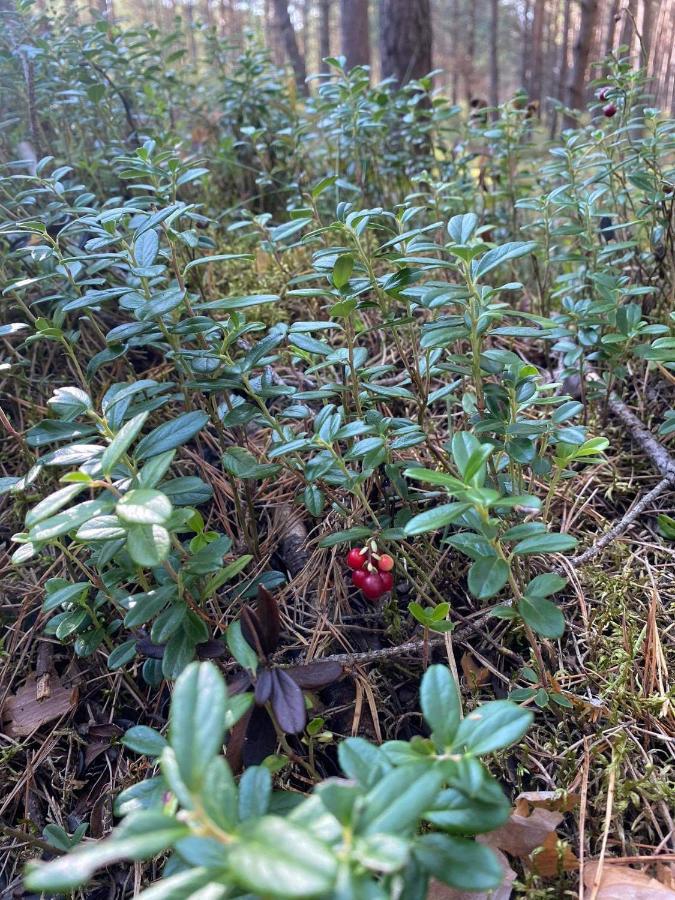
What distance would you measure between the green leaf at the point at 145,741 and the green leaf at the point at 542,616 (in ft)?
2.63

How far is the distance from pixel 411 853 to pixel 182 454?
159cm

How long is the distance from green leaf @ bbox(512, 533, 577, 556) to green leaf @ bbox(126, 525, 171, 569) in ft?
2.37

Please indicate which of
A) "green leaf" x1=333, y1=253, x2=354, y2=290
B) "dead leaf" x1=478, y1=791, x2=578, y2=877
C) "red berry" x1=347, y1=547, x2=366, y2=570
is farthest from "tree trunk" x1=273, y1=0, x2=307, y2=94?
"dead leaf" x1=478, y1=791, x2=578, y2=877

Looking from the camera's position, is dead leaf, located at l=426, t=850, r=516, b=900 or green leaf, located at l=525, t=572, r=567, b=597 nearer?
dead leaf, located at l=426, t=850, r=516, b=900

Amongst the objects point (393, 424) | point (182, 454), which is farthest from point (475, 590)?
point (182, 454)

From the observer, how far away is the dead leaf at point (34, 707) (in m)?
1.79

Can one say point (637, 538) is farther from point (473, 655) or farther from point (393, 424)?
point (393, 424)

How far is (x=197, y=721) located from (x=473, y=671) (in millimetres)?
1026

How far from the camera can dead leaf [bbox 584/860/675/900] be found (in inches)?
48.3

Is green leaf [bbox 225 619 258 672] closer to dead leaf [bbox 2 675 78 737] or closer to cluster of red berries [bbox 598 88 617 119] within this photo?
dead leaf [bbox 2 675 78 737]

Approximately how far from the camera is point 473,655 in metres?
1.74

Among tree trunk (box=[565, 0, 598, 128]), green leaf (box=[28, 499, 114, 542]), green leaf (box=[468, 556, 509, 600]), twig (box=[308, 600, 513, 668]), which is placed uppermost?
tree trunk (box=[565, 0, 598, 128])

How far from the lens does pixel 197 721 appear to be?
2.79 ft

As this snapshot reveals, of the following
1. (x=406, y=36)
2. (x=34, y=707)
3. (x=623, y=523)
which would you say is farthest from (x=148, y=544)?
(x=406, y=36)
